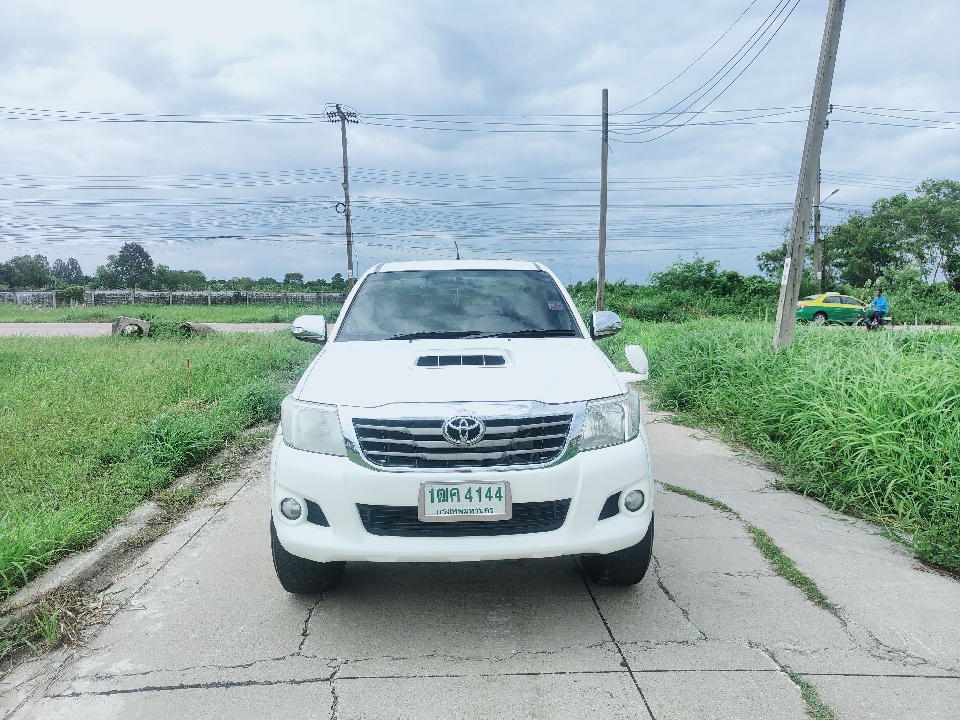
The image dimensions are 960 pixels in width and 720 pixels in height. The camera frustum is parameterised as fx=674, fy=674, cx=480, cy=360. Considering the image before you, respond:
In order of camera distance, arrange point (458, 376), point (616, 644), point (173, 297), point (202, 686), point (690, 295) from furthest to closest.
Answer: point (173, 297)
point (690, 295)
point (458, 376)
point (616, 644)
point (202, 686)

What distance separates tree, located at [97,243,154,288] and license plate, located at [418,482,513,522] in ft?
235

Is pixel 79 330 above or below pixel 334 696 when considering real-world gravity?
below

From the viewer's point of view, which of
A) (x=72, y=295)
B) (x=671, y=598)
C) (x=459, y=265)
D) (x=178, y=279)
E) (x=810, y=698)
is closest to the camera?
(x=810, y=698)

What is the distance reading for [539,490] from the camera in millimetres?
2699

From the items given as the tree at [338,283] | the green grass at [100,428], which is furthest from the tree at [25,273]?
the green grass at [100,428]

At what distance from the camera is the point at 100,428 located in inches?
248

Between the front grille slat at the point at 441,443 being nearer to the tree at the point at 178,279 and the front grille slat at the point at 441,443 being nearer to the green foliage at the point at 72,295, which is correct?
the green foliage at the point at 72,295

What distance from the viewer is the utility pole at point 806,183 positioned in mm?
7910

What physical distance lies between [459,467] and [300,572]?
40.8 inches

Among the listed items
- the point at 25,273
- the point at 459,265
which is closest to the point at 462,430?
the point at 459,265

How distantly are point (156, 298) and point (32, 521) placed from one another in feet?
148

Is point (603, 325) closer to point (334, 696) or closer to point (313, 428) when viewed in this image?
point (313, 428)

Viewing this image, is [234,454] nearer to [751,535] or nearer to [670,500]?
[670,500]

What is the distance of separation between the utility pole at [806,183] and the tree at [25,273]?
8018 cm
